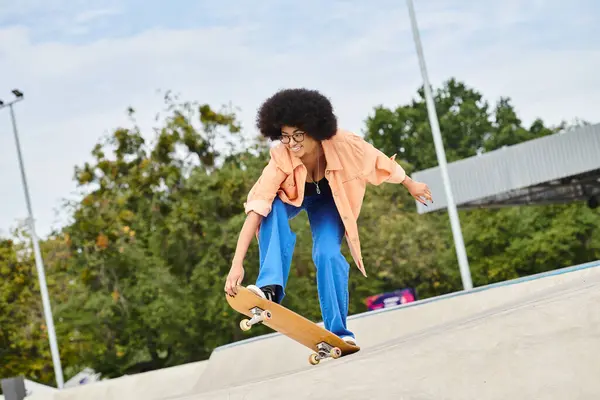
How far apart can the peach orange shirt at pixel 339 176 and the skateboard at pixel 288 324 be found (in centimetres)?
47

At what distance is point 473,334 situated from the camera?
11.0 ft

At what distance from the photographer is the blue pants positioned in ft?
17.5

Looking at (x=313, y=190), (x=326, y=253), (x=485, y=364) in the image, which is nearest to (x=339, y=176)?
(x=313, y=190)

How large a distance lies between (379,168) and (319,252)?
683 millimetres

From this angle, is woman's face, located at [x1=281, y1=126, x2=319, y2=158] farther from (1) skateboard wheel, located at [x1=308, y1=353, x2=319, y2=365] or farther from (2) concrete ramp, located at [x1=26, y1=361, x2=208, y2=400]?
(2) concrete ramp, located at [x1=26, y1=361, x2=208, y2=400]

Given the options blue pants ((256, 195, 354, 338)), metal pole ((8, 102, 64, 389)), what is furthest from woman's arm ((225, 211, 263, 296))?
metal pole ((8, 102, 64, 389))

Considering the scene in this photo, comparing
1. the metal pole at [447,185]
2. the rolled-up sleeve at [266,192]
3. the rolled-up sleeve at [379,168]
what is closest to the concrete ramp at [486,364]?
the rolled-up sleeve at [266,192]

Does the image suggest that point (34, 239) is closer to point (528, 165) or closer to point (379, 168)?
point (528, 165)

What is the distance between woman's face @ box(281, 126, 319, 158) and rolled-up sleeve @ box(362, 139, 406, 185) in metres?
0.43

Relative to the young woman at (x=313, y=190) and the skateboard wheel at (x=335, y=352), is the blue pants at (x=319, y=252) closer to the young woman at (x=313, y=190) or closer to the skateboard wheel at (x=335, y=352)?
the young woman at (x=313, y=190)

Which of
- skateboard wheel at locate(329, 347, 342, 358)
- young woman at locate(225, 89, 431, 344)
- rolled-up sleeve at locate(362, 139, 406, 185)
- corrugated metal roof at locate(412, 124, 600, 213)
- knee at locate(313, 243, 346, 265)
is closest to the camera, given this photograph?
skateboard wheel at locate(329, 347, 342, 358)

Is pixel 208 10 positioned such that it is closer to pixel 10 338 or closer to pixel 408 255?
pixel 408 255

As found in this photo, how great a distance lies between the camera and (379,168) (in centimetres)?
581

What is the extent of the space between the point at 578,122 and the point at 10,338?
39.3 m
